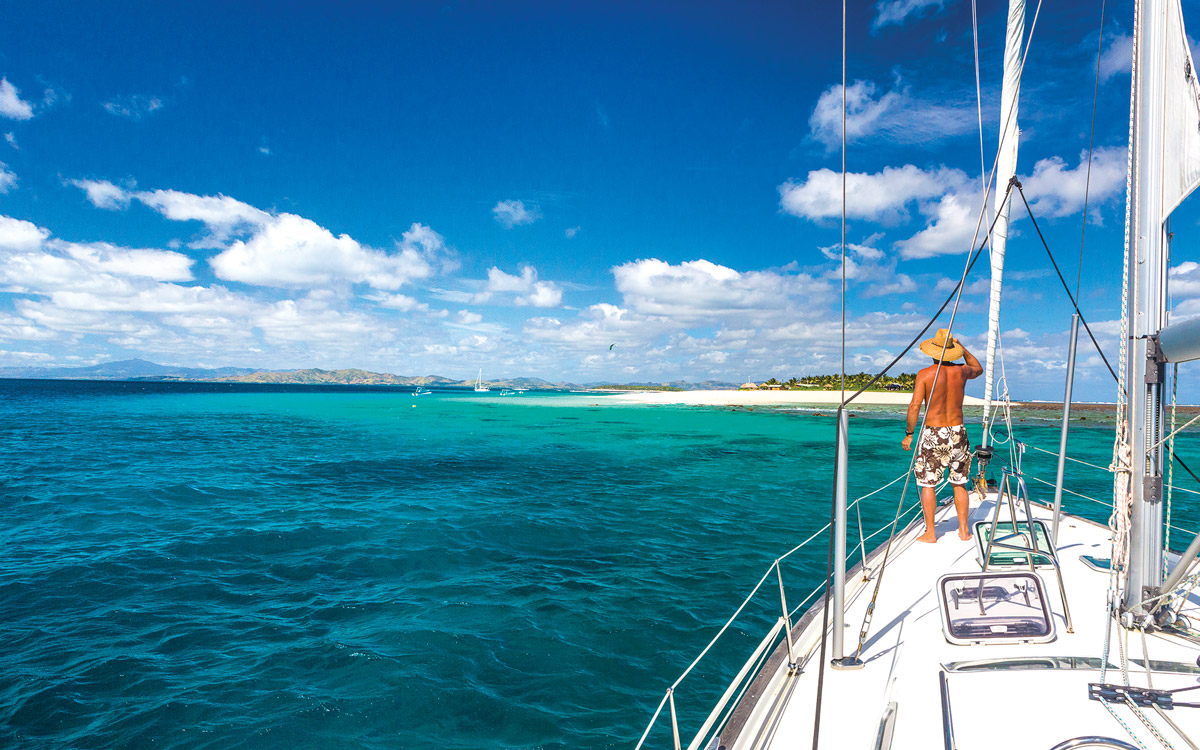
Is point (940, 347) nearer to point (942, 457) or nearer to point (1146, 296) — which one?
point (942, 457)

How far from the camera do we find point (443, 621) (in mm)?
7117

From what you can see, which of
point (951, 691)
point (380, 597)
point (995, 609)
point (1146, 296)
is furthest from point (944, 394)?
point (380, 597)

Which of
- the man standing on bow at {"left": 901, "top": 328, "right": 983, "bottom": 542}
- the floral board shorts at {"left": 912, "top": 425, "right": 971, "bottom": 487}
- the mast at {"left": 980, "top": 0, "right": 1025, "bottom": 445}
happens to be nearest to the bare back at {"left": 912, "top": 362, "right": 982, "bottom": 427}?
the man standing on bow at {"left": 901, "top": 328, "right": 983, "bottom": 542}

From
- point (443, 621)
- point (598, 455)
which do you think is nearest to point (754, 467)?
point (598, 455)

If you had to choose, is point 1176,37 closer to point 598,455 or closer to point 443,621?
point 443,621

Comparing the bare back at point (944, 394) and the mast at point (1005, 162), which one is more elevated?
the mast at point (1005, 162)

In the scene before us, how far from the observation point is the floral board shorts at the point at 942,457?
6.27m

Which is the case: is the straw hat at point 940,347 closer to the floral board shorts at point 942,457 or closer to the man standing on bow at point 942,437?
the man standing on bow at point 942,437

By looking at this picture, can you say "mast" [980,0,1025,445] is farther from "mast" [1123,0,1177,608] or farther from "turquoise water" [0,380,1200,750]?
"turquoise water" [0,380,1200,750]

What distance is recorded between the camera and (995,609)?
13.1ft

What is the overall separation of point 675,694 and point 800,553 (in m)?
5.34

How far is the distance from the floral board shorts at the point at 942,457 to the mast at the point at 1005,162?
95cm

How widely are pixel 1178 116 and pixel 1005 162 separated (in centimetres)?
375

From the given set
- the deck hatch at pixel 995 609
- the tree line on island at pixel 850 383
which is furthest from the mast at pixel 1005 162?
the tree line on island at pixel 850 383
